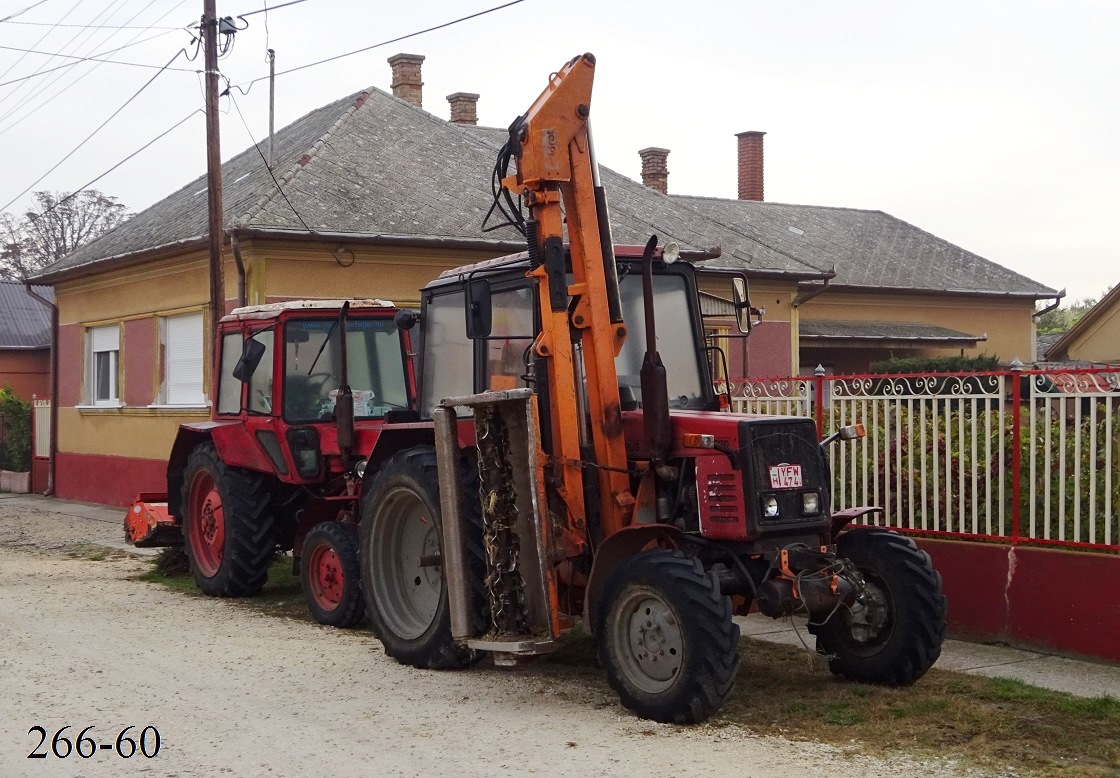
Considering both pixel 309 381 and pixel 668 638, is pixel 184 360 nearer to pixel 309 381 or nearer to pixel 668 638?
pixel 309 381

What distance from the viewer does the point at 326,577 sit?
10.2 m

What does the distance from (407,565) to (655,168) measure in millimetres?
23511

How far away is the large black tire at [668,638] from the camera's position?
660 centimetres

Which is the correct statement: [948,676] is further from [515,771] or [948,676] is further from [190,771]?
[190,771]

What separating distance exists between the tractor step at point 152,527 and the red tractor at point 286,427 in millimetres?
288

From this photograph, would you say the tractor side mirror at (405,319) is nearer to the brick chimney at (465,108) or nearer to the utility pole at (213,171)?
the utility pole at (213,171)

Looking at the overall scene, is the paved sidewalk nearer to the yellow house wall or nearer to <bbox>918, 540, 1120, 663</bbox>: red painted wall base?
<bbox>918, 540, 1120, 663</bbox>: red painted wall base

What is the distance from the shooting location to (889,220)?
3606 centimetres

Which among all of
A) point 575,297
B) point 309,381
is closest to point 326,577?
point 309,381

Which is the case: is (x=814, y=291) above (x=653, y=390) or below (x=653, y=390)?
above

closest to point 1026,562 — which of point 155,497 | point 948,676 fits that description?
point 948,676

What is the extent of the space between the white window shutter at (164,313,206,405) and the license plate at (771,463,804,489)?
13.1m

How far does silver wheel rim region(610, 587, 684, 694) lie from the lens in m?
6.80

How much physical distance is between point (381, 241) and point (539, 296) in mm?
10203
